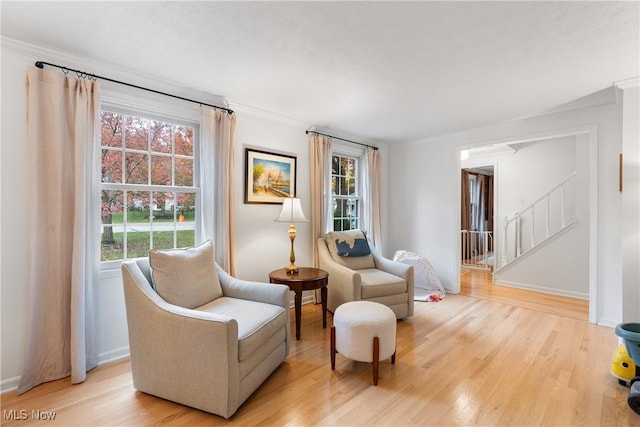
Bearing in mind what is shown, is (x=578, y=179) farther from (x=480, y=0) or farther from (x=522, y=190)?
(x=480, y=0)

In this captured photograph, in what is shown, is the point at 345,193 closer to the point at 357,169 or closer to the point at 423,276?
the point at 357,169

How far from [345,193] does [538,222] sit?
134 inches

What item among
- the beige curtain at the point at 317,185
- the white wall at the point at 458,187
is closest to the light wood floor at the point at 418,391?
the white wall at the point at 458,187

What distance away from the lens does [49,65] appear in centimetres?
211

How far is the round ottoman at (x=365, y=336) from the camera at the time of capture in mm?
2135

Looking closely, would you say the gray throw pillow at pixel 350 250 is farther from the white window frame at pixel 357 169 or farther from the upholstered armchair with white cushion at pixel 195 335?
the upholstered armchair with white cushion at pixel 195 335

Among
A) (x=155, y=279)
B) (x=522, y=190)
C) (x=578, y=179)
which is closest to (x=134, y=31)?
(x=155, y=279)

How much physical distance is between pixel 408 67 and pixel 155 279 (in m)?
2.46

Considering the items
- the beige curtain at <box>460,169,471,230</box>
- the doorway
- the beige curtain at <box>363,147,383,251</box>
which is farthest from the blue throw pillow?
the beige curtain at <box>460,169,471,230</box>

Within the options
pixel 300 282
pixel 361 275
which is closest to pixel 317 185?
pixel 361 275

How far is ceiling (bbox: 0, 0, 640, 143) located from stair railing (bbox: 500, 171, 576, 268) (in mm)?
2258

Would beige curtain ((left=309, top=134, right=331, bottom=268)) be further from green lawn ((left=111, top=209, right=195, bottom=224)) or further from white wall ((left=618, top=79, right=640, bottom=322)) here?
white wall ((left=618, top=79, right=640, bottom=322))

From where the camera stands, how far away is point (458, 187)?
438 cm

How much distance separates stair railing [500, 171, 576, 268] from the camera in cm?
468
